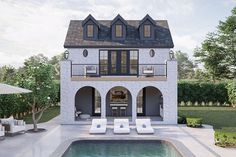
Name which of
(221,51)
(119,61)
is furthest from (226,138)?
(221,51)

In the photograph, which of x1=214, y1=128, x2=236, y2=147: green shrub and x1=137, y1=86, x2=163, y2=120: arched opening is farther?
x1=137, y1=86, x2=163, y2=120: arched opening

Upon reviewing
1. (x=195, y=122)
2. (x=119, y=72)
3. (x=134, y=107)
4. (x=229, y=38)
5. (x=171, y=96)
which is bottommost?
(x=195, y=122)

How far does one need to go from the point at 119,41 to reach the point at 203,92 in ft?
55.5

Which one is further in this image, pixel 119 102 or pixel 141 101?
pixel 141 101

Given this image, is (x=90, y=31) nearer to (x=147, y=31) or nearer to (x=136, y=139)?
(x=147, y=31)

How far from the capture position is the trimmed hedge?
129 feet

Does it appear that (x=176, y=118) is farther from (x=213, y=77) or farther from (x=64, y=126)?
(x=213, y=77)

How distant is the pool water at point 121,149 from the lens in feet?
51.9

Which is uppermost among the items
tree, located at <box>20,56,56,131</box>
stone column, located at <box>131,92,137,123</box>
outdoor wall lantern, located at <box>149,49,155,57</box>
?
outdoor wall lantern, located at <box>149,49,155,57</box>

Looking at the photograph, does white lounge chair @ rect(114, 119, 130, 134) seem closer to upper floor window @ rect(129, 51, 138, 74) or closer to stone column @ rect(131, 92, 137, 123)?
stone column @ rect(131, 92, 137, 123)

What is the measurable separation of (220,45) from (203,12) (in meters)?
19.2

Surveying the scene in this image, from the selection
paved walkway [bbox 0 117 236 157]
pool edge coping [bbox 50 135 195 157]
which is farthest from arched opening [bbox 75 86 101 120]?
pool edge coping [bbox 50 135 195 157]

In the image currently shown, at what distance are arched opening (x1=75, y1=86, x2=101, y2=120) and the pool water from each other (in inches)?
396

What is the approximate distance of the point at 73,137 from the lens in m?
18.9
